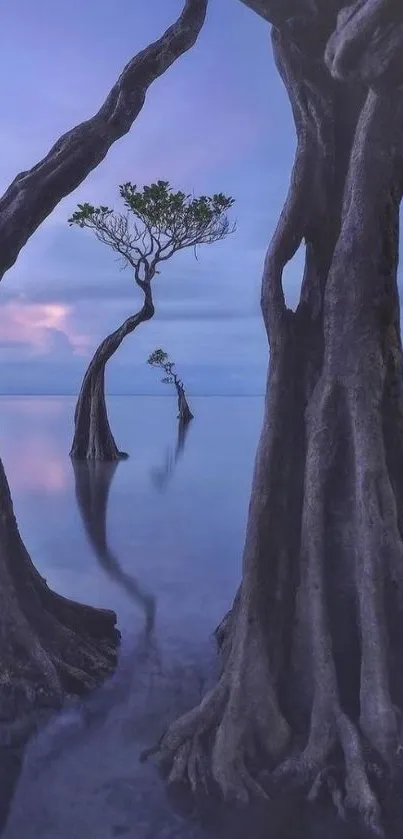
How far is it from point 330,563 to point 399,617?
0.51 m

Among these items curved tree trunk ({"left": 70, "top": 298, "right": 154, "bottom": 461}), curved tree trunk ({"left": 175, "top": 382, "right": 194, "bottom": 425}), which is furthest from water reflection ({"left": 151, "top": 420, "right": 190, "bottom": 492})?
curved tree trunk ({"left": 175, "top": 382, "right": 194, "bottom": 425})

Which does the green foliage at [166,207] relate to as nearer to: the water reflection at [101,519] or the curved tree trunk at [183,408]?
the water reflection at [101,519]

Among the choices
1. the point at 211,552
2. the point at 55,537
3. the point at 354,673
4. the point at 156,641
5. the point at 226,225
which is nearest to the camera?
the point at 354,673

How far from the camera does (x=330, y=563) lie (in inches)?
173

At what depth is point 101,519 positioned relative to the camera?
1192cm

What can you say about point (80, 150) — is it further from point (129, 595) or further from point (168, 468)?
point (168, 468)

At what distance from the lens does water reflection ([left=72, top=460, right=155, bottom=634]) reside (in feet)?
25.3

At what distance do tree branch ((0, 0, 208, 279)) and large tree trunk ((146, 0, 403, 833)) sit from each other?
175 centimetres

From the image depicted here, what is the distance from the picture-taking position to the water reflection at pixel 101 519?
772 cm

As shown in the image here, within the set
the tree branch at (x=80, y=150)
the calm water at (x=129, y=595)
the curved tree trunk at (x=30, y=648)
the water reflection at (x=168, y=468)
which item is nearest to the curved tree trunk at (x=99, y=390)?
the calm water at (x=129, y=595)

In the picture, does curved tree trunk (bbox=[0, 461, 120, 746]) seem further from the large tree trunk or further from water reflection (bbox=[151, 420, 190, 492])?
water reflection (bbox=[151, 420, 190, 492])

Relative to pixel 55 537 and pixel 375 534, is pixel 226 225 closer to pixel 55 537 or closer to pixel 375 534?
pixel 55 537

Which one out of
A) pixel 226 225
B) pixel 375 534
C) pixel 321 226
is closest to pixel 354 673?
pixel 375 534

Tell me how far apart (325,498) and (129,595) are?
3.99 metres
